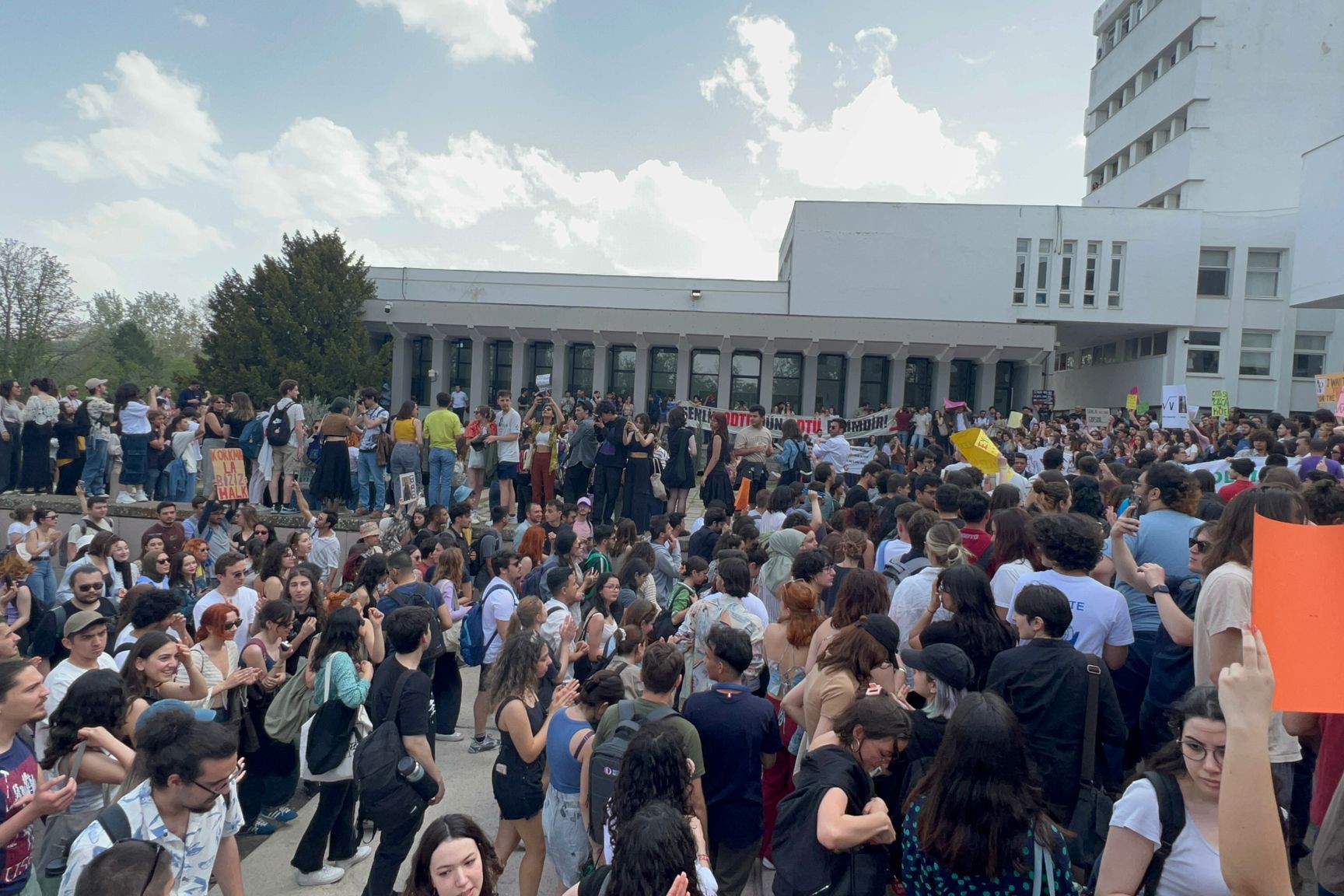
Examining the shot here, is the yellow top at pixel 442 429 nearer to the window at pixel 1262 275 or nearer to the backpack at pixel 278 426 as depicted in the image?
the backpack at pixel 278 426

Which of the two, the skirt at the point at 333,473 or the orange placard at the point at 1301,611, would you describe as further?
the skirt at the point at 333,473

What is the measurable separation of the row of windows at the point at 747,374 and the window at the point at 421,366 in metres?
0.66

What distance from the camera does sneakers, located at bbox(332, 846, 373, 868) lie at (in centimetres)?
498

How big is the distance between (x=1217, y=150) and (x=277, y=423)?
1496 inches

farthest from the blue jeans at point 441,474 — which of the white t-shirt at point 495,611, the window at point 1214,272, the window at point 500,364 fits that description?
the window at point 1214,272

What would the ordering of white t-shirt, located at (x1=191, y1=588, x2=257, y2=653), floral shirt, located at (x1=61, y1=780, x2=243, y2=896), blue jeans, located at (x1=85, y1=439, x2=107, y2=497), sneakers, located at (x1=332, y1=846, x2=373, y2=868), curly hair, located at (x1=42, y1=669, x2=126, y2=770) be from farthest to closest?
blue jeans, located at (x1=85, y1=439, x2=107, y2=497) → white t-shirt, located at (x1=191, y1=588, x2=257, y2=653) → sneakers, located at (x1=332, y1=846, x2=373, y2=868) → curly hair, located at (x1=42, y1=669, x2=126, y2=770) → floral shirt, located at (x1=61, y1=780, x2=243, y2=896)

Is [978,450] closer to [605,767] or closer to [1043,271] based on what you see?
[605,767]

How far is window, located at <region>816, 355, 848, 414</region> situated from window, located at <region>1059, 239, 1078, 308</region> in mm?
9131

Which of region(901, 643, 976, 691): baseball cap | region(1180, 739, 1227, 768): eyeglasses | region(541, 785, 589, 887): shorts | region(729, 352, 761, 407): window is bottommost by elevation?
region(541, 785, 589, 887): shorts

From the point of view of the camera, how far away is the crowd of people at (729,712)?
266 centimetres

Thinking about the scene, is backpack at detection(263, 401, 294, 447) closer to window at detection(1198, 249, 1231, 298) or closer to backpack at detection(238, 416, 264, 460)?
backpack at detection(238, 416, 264, 460)

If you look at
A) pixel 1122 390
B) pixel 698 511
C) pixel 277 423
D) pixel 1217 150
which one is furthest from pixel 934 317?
pixel 277 423

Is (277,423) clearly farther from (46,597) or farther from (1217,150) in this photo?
(1217,150)

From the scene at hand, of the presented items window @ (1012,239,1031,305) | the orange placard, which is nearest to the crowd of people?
the orange placard
